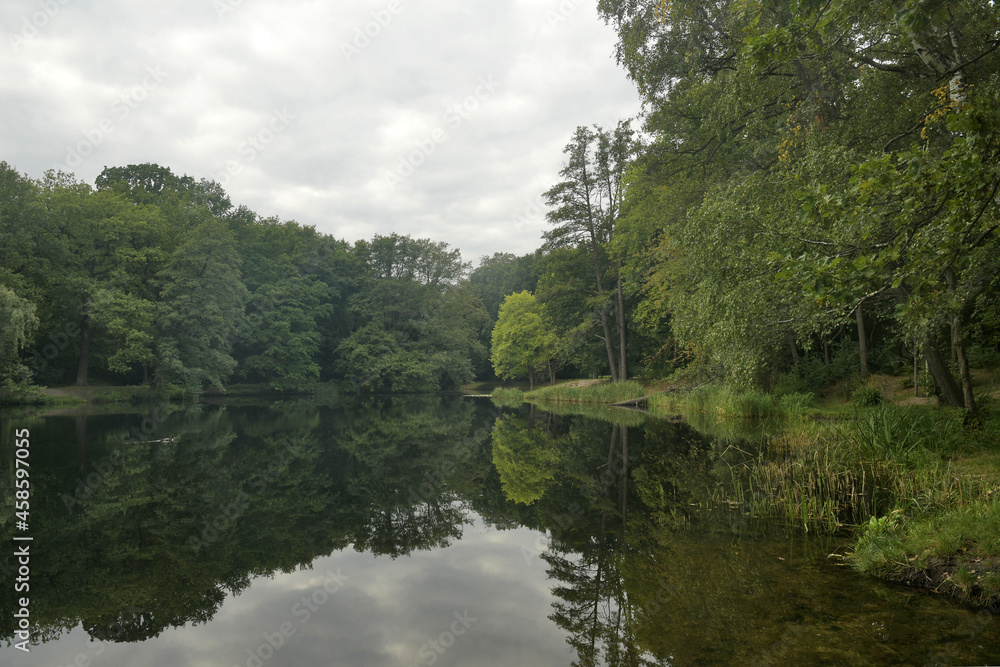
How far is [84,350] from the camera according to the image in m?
33.3

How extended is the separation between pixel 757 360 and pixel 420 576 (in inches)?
323

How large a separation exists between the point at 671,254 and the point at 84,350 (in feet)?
114

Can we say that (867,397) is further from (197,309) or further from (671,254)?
(197,309)

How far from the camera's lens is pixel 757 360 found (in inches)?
426

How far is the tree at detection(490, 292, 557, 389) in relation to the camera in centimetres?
4522

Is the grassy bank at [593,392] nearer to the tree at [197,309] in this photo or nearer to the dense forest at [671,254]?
the dense forest at [671,254]

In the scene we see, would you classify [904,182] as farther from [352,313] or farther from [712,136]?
[352,313]

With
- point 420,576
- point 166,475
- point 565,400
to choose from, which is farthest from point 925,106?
point 565,400

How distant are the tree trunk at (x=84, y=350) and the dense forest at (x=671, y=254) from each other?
0.73 ft

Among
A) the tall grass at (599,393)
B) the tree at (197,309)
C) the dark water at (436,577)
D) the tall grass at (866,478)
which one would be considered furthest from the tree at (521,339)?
the tall grass at (866,478)

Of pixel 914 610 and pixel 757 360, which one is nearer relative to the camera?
pixel 914 610

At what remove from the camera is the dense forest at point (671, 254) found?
17.6 feet

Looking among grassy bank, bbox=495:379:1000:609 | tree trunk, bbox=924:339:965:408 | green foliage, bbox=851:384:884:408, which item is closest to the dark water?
grassy bank, bbox=495:379:1000:609

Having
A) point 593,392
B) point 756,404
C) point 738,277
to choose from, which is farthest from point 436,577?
point 593,392
